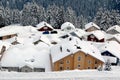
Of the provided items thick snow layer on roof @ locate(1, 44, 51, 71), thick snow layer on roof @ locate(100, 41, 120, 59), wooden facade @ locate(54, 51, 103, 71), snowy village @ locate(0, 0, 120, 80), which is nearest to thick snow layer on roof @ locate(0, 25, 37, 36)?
snowy village @ locate(0, 0, 120, 80)

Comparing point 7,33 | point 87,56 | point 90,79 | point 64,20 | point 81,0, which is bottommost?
point 90,79

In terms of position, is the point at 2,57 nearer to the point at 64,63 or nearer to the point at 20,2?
the point at 64,63

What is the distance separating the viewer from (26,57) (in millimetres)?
47750

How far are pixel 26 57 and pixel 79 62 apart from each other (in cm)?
932

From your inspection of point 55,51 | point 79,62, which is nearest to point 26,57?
point 55,51

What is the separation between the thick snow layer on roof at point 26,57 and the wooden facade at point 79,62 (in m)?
2.80

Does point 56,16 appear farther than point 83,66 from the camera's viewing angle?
Yes

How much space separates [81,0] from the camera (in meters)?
178

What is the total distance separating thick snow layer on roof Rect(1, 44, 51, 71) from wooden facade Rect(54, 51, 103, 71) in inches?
110

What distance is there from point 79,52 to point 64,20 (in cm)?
4739

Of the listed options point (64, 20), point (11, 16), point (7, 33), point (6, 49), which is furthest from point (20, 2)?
point (6, 49)

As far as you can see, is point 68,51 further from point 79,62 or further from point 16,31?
point 16,31

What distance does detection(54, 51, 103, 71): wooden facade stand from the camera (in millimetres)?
46188

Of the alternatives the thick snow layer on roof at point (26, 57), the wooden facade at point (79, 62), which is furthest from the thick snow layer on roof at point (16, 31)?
the wooden facade at point (79, 62)
